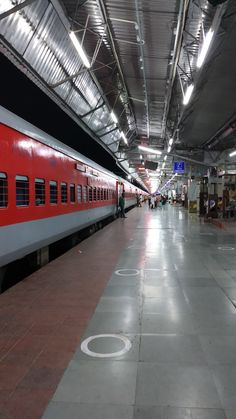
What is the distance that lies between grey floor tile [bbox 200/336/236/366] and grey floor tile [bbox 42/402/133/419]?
126 centimetres

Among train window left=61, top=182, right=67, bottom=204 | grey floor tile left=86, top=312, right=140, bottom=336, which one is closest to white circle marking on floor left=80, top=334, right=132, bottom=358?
grey floor tile left=86, top=312, right=140, bottom=336

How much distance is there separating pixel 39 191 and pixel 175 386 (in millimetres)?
5846

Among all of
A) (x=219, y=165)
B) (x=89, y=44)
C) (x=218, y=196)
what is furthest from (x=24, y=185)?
(x=219, y=165)

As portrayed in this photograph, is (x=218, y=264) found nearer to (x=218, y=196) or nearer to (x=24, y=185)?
(x=24, y=185)

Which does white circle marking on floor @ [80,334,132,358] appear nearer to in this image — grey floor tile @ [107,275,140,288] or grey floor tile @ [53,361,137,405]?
grey floor tile @ [53,361,137,405]

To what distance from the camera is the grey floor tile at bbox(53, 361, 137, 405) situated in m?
3.18

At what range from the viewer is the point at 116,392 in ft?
10.8

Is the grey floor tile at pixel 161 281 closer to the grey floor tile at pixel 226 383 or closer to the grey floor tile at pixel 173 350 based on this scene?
the grey floor tile at pixel 173 350

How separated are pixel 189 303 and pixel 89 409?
3.21m

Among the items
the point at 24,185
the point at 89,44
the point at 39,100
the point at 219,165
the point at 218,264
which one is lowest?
the point at 218,264

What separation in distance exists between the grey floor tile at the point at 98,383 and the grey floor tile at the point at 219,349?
0.84m

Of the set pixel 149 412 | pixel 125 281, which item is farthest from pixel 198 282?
pixel 149 412

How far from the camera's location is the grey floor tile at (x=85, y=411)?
2.92m

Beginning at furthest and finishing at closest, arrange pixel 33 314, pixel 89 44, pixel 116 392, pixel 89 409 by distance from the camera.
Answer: pixel 89 44 < pixel 33 314 < pixel 116 392 < pixel 89 409
